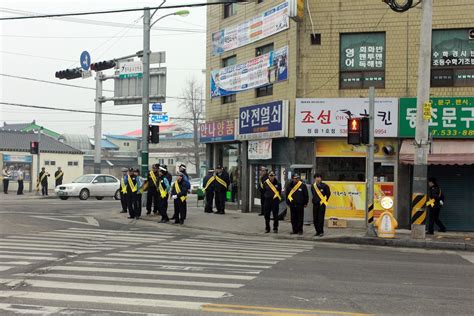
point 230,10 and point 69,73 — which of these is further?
point 69,73

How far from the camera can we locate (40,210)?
69.9ft

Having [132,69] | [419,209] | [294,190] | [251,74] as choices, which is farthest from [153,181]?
[132,69]

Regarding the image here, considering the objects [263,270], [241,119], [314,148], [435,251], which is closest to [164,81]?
[241,119]

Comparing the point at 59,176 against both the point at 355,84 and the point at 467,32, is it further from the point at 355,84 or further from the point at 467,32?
the point at 467,32

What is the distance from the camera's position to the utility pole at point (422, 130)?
1427cm

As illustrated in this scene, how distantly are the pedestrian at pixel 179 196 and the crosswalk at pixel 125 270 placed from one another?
3.44 m

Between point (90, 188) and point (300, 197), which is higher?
point (300, 197)

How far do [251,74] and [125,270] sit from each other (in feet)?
44.0

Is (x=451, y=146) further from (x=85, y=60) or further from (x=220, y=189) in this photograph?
(x=85, y=60)

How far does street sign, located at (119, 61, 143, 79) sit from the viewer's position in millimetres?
26688

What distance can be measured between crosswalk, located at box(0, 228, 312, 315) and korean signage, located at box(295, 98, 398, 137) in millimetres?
5042

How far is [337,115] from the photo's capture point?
17.7 m

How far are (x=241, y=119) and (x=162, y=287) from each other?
45.9 ft

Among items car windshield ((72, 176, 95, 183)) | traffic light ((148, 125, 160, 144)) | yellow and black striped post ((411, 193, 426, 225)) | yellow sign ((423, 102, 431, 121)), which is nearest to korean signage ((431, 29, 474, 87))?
yellow sign ((423, 102, 431, 121))
